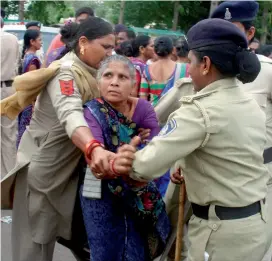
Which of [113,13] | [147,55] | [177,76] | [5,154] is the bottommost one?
[113,13]

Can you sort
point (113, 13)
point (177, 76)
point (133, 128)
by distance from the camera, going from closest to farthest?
1. point (133, 128)
2. point (177, 76)
3. point (113, 13)

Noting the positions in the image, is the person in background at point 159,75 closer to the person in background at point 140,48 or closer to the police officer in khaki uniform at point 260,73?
the person in background at point 140,48

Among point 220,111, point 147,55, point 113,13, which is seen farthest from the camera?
point 113,13

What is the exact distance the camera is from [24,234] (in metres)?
3.52

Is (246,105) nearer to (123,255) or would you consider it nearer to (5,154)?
(123,255)

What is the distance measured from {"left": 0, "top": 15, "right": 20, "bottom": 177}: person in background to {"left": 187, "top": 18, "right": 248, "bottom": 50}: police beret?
470cm

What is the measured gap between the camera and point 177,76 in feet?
17.4

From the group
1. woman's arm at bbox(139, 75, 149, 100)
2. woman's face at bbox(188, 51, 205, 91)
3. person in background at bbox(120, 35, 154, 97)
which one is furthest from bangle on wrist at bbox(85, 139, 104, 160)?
person in background at bbox(120, 35, 154, 97)

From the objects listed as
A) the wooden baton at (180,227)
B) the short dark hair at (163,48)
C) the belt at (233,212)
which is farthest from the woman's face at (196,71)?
the short dark hair at (163,48)

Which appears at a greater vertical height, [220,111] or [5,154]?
[220,111]

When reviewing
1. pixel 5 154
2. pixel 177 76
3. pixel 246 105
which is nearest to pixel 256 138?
pixel 246 105

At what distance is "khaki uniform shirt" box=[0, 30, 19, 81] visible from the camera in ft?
22.5

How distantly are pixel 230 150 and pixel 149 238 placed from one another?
1012 mm

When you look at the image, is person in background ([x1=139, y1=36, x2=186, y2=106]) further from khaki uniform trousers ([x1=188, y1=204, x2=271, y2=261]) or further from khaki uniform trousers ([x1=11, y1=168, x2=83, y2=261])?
khaki uniform trousers ([x1=188, y1=204, x2=271, y2=261])
